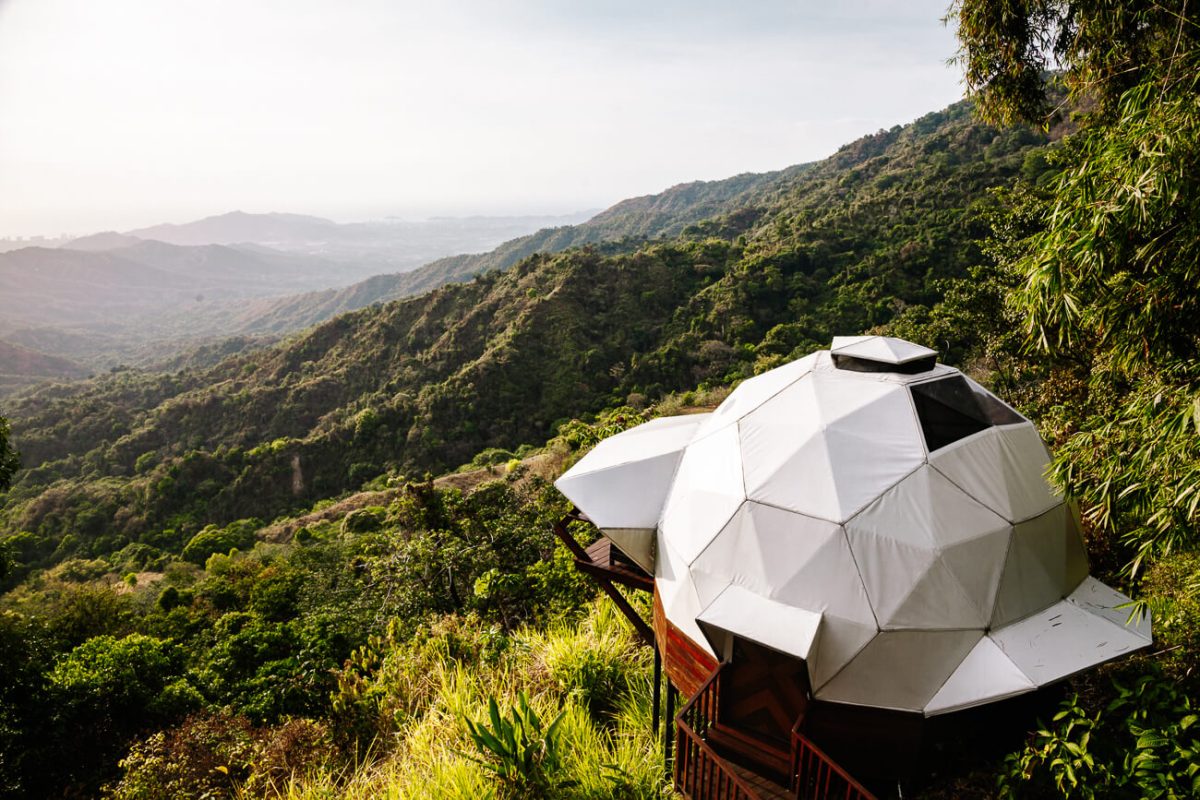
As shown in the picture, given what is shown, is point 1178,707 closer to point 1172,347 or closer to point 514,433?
point 1172,347

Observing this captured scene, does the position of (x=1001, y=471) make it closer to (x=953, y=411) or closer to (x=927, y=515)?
(x=953, y=411)

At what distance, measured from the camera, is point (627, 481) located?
644 cm

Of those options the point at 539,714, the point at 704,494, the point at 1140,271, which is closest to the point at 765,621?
the point at 704,494

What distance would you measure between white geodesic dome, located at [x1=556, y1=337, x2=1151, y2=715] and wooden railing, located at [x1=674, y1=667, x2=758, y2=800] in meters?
0.54

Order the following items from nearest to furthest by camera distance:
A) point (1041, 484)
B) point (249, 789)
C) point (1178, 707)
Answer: point (1178, 707)
point (1041, 484)
point (249, 789)

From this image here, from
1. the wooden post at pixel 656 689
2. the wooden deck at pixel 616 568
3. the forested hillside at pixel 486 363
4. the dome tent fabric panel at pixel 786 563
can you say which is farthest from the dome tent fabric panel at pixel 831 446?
the forested hillside at pixel 486 363

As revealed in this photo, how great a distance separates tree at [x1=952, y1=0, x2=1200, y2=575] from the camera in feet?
11.7

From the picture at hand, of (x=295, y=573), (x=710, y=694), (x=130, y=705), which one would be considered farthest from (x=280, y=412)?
(x=710, y=694)

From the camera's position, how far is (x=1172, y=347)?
4.45 meters

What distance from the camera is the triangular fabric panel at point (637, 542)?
613cm

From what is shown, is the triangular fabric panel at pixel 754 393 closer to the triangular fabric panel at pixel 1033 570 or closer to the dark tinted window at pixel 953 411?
the dark tinted window at pixel 953 411

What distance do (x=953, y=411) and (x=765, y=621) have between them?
2.96m

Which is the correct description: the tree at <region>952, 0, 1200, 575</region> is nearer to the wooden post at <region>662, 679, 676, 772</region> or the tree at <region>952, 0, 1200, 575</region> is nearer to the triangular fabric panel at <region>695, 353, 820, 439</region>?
the triangular fabric panel at <region>695, 353, 820, 439</region>

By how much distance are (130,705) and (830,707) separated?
1366 cm
